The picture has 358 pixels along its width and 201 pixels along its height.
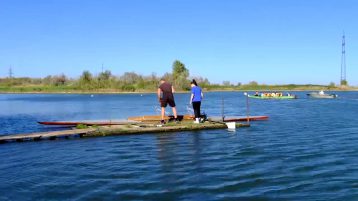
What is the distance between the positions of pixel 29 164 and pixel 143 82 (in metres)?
121

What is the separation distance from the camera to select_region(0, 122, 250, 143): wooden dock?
17203mm

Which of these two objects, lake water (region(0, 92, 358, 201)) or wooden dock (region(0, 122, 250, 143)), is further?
wooden dock (region(0, 122, 250, 143))

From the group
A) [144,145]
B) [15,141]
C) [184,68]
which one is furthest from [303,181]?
[184,68]

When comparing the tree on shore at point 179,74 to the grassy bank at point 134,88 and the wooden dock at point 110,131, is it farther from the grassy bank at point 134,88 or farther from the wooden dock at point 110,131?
the wooden dock at point 110,131

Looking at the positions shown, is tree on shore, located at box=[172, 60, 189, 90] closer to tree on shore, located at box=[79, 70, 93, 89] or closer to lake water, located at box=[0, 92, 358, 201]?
tree on shore, located at box=[79, 70, 93, 89]

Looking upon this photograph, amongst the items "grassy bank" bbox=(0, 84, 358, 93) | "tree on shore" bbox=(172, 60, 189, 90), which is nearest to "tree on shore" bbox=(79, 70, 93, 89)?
"grassy bank" bbox=(0, 84, 358, 93)

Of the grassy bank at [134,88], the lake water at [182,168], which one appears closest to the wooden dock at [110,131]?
the lake water at [182,168]

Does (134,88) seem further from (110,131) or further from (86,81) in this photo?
(110,131)

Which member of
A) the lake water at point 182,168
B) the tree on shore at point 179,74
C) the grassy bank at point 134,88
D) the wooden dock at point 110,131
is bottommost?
the lake water at point 182,168

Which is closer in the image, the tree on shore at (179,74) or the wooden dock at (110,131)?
the wooden dock at (110,131)

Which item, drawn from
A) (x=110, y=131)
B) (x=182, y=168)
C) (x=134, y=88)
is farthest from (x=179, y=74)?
(x=182, y=168)

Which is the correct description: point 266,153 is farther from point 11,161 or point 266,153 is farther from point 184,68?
point 184,68

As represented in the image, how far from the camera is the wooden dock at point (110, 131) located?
56.4 feet

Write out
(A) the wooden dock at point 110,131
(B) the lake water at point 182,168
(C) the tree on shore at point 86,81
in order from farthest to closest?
(C) the tree on shore at point 86,81, (A) the wooden dock at point 110,131, (B) the lake water at point 182,168
